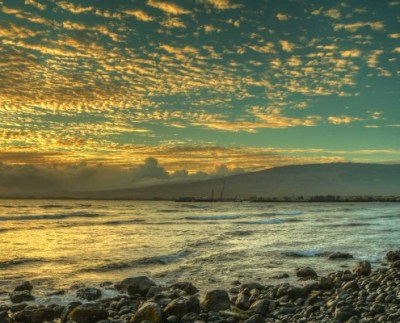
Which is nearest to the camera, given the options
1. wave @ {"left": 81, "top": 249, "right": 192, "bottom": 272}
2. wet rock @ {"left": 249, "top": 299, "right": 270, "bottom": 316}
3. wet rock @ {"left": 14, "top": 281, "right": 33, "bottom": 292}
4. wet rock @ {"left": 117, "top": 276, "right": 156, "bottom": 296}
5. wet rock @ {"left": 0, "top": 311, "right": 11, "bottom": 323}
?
wet rock @ {"left": 0, "top": 311, "right": 11, "bottom": 323}

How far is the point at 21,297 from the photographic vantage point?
11500 mm

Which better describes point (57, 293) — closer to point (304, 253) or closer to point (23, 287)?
point (23, 287)

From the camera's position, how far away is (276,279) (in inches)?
577

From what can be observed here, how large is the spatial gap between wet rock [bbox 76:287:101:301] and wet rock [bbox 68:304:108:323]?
2357mm

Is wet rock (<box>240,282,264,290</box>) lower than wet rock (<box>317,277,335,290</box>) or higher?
lower

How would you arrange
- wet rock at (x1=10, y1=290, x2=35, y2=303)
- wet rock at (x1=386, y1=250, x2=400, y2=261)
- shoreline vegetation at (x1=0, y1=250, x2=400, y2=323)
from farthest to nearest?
1. wet rock at (x1=386, y1=250, x2=400, y2=261)
2. wet rock at (x1=10, y1=290, x2=35, y2=303)
3. shoreline vegetation at (x1=0, y1=250, x2=400, y2=323)

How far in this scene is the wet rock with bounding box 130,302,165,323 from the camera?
9.02m

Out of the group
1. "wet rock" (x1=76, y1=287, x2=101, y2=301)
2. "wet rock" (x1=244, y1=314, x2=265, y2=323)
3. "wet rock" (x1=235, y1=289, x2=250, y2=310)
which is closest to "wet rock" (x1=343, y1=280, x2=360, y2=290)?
"wet rock" (x1=235, y1=289, x2=250, y2=310)

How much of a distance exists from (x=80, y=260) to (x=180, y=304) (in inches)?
421

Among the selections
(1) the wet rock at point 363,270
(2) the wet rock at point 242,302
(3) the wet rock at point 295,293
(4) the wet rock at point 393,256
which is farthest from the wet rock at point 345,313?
(4) the wet rock at point 393,256

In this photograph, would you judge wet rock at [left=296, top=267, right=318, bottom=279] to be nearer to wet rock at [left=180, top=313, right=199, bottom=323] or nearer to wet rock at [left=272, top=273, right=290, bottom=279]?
wet rock at [left=272, top=273, right=290, bottom=279]

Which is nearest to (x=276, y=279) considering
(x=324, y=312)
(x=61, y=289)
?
(x=324, y=312)

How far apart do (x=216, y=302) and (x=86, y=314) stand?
3098mm

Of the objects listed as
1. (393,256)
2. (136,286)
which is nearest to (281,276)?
(136,286)
